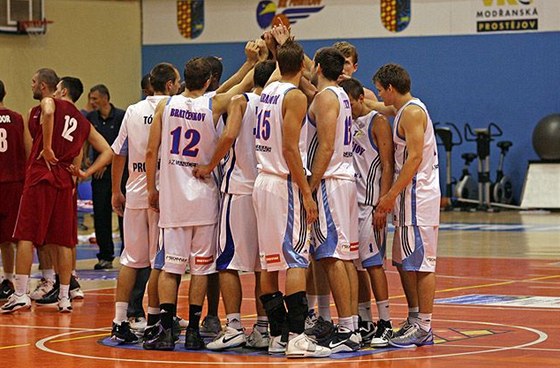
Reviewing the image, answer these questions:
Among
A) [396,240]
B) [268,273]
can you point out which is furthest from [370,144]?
[268,273]

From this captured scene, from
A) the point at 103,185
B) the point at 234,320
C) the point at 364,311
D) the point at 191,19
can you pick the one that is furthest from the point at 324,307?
the point at 191,19

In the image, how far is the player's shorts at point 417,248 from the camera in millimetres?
9000

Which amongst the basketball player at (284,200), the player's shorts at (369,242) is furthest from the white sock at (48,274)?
the player's shorts at (369,242)

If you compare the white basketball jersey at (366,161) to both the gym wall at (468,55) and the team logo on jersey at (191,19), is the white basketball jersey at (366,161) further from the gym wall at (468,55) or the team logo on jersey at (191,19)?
the team logo on jersey at (191,19)

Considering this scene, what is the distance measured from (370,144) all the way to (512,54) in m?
19.1

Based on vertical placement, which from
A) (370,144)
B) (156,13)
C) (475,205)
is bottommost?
(475,205)

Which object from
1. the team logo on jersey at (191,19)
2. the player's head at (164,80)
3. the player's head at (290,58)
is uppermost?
the team logo on jersey at (191,19)

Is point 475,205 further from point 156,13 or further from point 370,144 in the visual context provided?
point 370,144

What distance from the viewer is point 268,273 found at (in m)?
8.77

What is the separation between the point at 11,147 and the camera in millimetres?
12336

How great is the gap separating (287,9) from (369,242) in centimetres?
2152

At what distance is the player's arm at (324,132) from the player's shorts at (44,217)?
376cm

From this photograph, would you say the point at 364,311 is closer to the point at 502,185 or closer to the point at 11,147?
the point at 11,147

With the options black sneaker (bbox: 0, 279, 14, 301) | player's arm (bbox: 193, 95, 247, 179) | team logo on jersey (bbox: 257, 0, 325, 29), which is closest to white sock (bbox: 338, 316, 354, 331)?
player's arm (bbox: 193, 95, 247, 179)
